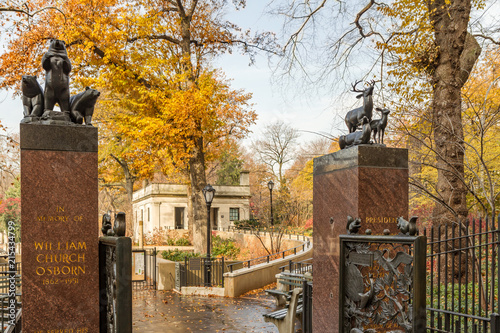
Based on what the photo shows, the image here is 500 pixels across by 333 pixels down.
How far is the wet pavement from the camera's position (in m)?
10.9

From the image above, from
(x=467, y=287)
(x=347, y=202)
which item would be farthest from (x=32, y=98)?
(x=467, y=287)

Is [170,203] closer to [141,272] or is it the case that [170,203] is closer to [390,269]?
[141,272]

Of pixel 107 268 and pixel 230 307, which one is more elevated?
pixel 107 268

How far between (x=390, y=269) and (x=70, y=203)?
12.5ft

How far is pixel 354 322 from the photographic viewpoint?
17.2ft

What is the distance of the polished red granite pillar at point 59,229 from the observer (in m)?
5.32

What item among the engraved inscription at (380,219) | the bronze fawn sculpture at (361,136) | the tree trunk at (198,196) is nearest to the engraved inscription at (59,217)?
the engraved inscription at (380,219)

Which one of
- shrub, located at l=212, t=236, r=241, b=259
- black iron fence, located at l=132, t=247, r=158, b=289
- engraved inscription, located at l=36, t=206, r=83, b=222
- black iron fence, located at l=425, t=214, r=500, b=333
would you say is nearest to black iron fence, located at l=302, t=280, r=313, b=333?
black iron fence, located at l=425, t=214, r=500, b=333

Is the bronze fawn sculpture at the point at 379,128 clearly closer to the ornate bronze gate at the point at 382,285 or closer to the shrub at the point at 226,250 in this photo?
the ornate bronze gate at the point at 382,285

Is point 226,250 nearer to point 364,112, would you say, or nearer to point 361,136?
point 364,112

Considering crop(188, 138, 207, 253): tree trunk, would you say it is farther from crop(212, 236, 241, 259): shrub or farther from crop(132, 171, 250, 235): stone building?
crop(132, 171, 250, 235): stone building

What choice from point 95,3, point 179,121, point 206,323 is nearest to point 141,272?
point 179,121

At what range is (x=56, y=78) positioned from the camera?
588cm

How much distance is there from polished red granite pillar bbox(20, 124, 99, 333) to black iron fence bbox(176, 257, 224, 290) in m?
11.7
